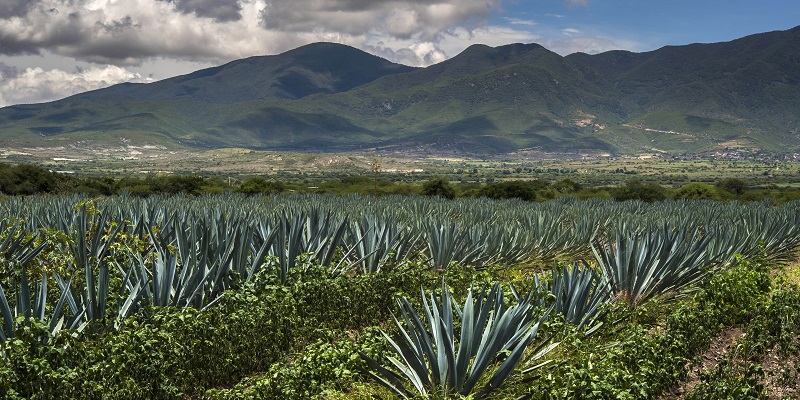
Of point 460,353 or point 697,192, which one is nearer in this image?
point 460,353

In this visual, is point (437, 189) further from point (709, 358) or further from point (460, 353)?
point (460, 353)

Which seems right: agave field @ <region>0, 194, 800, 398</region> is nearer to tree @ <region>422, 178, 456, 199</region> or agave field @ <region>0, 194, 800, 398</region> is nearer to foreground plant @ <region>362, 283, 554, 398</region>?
foreground plant @ <region>362, 283, 554, 398</region>

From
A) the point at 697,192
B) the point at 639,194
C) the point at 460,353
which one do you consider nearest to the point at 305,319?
the point at 460,353

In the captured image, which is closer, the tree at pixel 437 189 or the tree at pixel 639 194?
the tree at pixel 437 189

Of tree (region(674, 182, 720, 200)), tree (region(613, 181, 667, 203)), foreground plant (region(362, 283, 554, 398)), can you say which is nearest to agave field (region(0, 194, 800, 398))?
foreground plant (region(362, 283, 554, 398))

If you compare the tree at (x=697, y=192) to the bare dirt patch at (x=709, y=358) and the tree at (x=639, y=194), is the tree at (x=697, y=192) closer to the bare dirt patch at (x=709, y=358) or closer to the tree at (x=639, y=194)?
the tree at (x=639, y=194)

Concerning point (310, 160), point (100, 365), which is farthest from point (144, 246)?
point (310, 160)

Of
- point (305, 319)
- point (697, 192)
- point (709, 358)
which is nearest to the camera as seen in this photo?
point (709, 358)

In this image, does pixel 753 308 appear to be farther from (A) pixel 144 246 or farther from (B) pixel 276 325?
(A) pixel 144 246

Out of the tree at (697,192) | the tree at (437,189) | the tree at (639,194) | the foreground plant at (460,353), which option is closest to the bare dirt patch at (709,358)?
the foreground plant at (460,353)

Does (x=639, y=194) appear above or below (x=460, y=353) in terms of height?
below

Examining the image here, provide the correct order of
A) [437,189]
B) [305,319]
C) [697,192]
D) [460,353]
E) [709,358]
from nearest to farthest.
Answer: [460,353] < [709,358] < [305,319] < [437,189] < [697,192]

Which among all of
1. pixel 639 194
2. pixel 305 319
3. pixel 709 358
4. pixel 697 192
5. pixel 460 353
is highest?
pixel 460 353

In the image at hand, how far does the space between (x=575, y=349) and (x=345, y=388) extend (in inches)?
74.4
